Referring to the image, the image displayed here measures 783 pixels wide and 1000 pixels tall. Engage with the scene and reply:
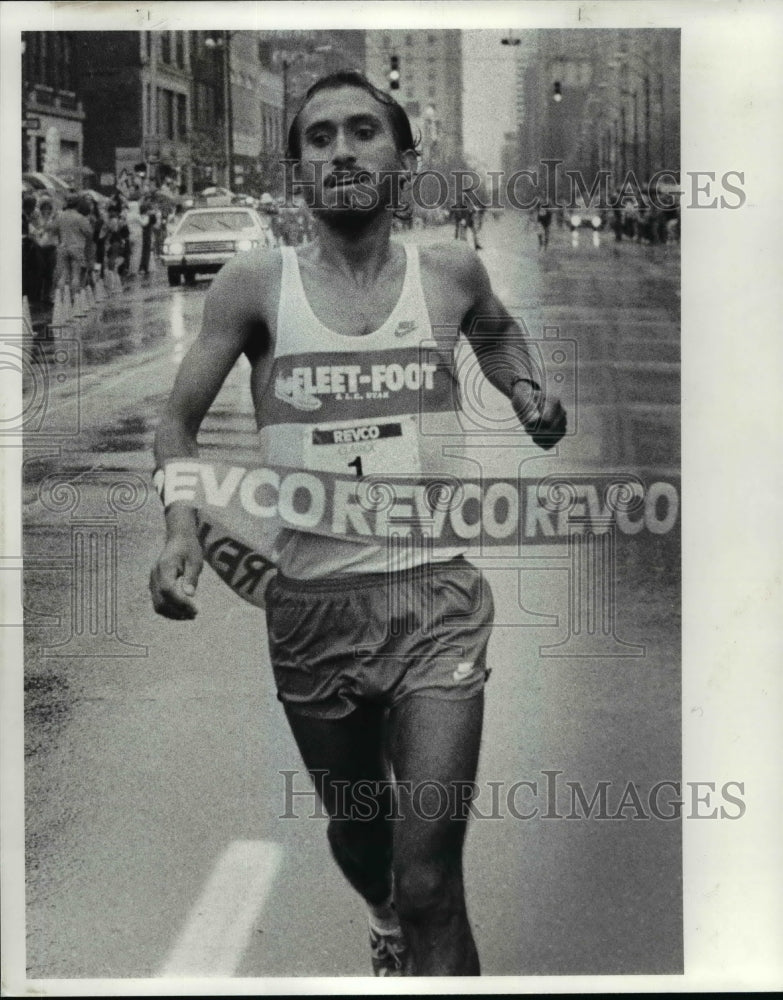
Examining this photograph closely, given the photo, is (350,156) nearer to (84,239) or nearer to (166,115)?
(166,115)

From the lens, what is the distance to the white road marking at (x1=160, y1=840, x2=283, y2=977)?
15.5 ft

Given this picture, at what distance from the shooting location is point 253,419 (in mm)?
4652

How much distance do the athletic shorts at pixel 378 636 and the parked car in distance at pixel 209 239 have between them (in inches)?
38.5

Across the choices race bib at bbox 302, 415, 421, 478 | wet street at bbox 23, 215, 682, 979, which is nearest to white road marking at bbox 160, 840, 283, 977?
wet street at bbox 23, 215, 682, 979

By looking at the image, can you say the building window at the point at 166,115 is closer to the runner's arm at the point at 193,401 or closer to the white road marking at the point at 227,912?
the runner's arm at the point at 193,401

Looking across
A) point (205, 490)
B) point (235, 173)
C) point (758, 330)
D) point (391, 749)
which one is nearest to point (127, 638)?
point (205, 490)

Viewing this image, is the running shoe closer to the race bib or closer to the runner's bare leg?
the runner's bare leg

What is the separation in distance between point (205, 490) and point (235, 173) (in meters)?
0.96

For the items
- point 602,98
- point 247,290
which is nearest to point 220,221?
point 247,290

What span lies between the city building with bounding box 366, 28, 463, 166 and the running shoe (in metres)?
2.38

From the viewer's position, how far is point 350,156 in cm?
461

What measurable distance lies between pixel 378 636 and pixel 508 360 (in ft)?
3.03

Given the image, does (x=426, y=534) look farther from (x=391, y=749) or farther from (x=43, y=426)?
(x=43, y=426)

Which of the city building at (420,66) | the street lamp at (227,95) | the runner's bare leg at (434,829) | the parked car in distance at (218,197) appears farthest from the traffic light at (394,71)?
the runner's bare leg at (434,829)
